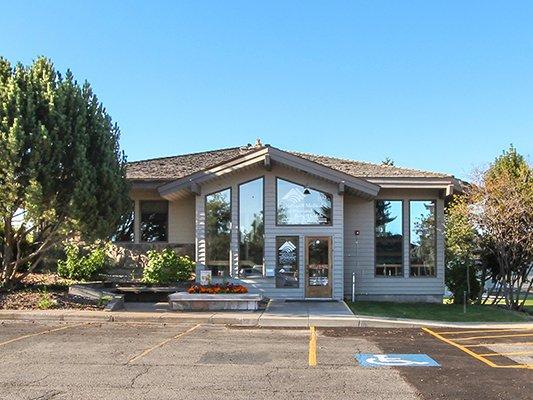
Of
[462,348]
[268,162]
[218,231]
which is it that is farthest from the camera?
[218,231]

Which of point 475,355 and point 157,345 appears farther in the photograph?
point 157,345

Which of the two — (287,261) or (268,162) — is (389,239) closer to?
(287,261)

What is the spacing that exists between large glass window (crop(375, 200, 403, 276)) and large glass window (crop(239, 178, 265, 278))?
4.49 m

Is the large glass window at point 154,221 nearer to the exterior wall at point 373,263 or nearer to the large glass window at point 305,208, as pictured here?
the large glass window at point 305,208

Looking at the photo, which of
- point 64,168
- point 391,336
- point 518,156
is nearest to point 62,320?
point 64,168

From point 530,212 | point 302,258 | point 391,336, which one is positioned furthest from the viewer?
point 302,258

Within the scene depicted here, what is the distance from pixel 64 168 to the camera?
56.2 feet

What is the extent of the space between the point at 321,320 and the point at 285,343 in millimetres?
3707

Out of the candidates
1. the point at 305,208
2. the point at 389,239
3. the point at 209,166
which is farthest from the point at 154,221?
the point at 389,239

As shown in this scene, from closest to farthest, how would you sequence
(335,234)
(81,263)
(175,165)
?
(335,234), (81,263), (175,165)

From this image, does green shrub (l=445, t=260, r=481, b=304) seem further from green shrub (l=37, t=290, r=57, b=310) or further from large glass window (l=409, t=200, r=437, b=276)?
green shrub (l=37, t=290, r=57, b=310)

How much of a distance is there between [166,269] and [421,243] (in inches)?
369

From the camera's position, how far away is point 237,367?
30.3ft

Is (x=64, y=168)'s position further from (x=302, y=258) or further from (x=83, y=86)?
(x=302, y=258)
